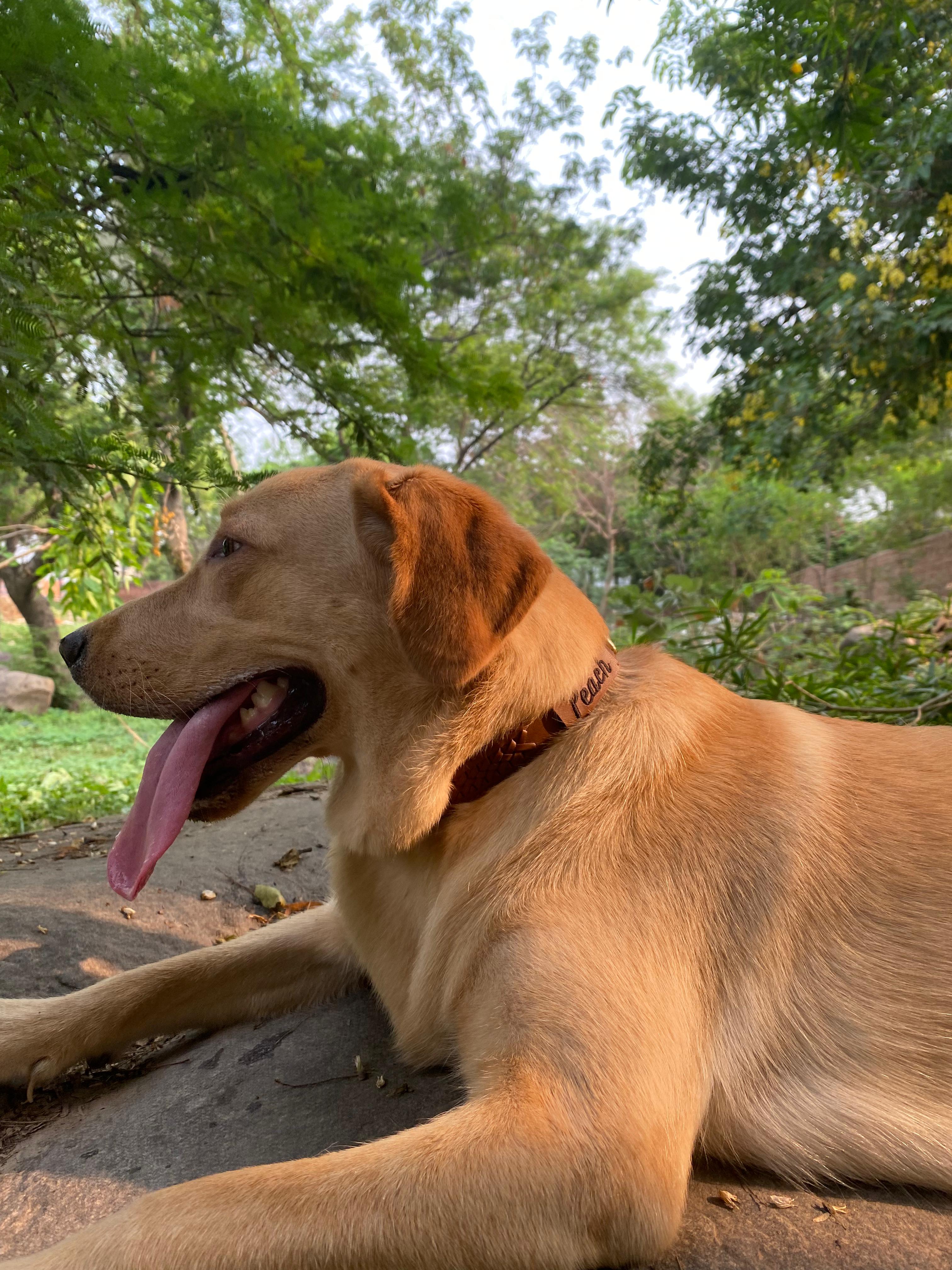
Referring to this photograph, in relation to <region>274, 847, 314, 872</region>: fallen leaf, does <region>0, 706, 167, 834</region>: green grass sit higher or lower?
lower

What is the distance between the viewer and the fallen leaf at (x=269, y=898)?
11.0ft

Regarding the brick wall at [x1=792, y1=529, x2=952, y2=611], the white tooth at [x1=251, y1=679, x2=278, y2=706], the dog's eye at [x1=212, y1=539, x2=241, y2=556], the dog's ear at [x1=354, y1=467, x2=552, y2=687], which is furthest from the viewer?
the brick wall at [x1=792, y1=529, x2=952, y2=611]

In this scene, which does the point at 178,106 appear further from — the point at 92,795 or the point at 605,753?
the point at 92,795

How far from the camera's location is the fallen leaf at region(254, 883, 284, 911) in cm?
336

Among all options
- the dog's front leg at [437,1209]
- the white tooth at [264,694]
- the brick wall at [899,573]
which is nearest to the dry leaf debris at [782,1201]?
the dog's front leg at [437,1209]

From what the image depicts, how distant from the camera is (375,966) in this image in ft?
6.63

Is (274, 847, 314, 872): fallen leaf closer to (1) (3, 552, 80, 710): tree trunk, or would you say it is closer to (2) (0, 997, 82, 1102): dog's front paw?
(2) (0, 997, 82, 1102): dog's front paw

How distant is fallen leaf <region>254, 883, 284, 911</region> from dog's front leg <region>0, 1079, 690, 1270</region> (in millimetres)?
2030

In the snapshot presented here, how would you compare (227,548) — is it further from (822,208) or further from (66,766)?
(822,208)

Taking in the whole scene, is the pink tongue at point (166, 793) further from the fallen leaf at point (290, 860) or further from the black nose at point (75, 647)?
the fallen leaf at point (290, 860)

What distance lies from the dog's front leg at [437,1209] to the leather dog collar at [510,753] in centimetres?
68

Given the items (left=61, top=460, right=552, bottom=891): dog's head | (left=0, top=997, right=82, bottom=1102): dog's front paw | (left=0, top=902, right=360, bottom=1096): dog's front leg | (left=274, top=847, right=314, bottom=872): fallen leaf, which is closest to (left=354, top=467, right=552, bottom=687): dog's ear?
(left=61, top=460, right=552, bottom=891): dog's head

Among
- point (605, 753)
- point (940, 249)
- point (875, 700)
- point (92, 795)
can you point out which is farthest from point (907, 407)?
point (92, 795)

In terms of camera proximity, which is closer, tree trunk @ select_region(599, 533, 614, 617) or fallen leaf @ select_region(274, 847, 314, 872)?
fallen leaf @ select_region(274, 847, 314, 872)
